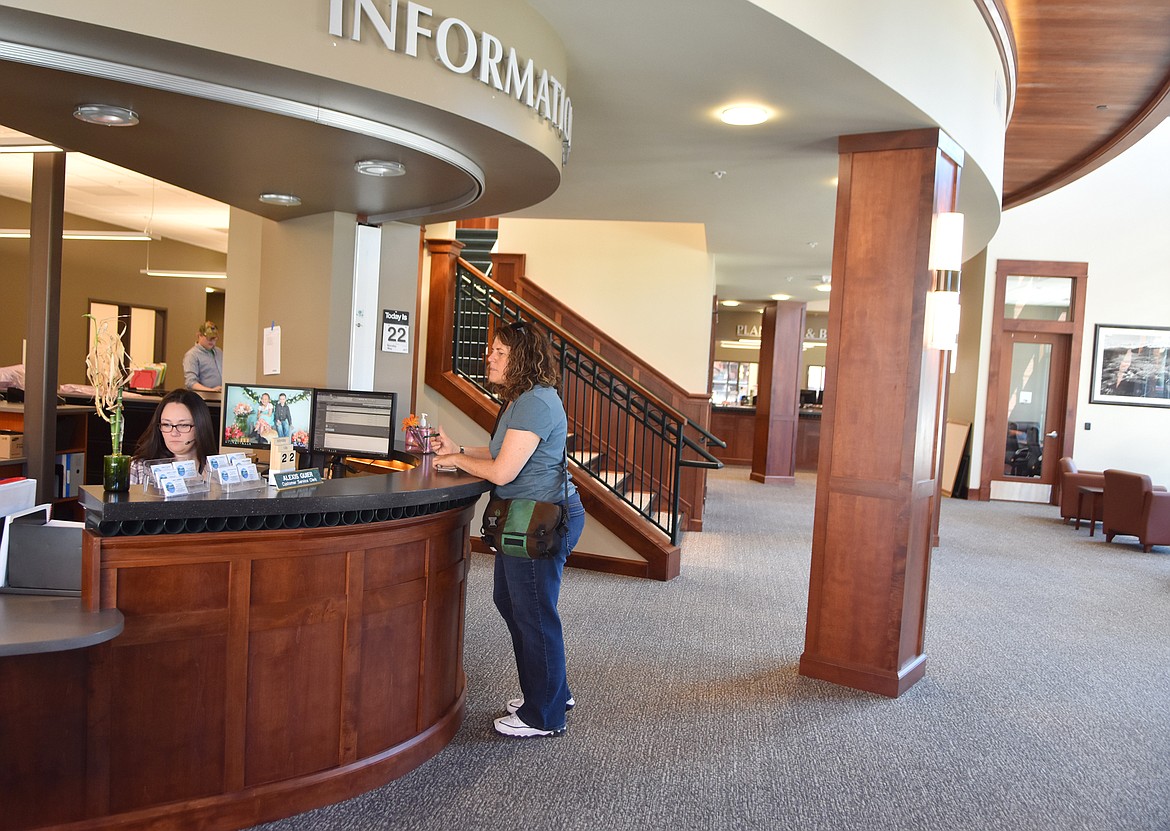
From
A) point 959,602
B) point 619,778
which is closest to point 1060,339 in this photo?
point 959,602

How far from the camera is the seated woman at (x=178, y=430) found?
3.38m

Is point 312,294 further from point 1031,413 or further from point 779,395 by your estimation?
point 1031,413

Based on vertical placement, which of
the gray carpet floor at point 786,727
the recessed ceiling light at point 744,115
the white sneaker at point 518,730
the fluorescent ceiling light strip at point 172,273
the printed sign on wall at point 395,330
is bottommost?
the gray carpet floor at point 786,727

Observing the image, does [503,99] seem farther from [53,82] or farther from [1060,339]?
[1060,339]

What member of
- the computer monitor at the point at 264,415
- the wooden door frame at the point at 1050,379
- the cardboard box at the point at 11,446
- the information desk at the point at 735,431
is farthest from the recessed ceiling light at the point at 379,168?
the information desk at the point at 735,431

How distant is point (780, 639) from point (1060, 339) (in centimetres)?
923

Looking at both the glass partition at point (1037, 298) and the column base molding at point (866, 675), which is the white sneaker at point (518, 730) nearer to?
the column base molding at point (866, 675)

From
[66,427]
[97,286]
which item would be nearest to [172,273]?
[97,286]

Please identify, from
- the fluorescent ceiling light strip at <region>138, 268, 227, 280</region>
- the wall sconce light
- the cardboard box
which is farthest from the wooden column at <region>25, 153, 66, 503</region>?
the fluorescent ceiling light strip at <region>138, 268, 227, 280</region>

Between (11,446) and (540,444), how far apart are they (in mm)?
4018

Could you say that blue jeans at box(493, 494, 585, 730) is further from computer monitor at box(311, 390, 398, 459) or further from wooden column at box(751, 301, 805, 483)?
wooden column at box(751, 301, 805, 483)

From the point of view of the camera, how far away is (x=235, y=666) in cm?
247

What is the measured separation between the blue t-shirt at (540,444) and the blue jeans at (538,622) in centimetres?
12

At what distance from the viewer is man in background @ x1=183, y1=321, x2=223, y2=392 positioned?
724cm
